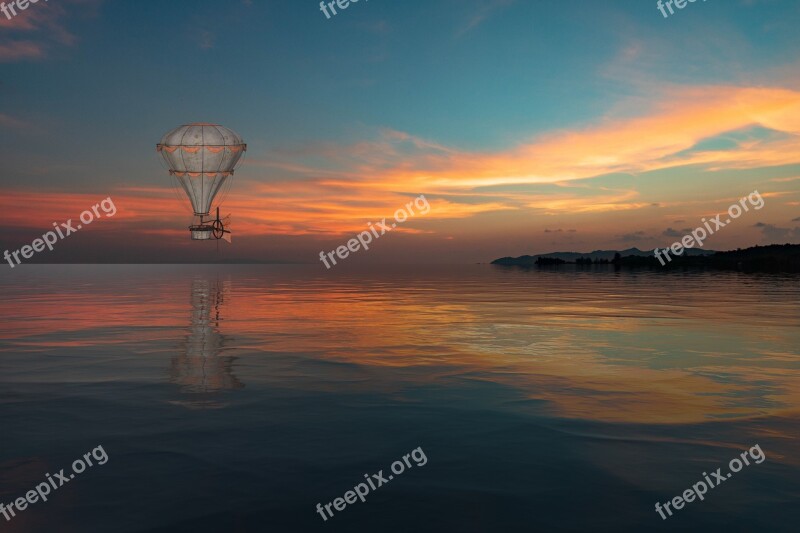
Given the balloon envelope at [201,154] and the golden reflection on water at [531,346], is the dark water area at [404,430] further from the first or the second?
the balloon envelope at [201,154]

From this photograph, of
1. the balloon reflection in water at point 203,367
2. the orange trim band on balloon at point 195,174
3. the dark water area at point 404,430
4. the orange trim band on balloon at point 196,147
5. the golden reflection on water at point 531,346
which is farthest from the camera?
the orange trim band on balloon at point 195,174

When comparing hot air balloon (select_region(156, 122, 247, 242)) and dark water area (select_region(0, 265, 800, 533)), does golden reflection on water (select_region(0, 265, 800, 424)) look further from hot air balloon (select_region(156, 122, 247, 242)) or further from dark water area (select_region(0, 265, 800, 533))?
hot air balloon (select_region(156, 122, 247, 242))

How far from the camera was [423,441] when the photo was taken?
45.3ft

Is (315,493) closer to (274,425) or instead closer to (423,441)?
(423,441)

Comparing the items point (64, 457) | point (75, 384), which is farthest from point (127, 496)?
point (75, 384)

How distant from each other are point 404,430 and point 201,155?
61.3 m

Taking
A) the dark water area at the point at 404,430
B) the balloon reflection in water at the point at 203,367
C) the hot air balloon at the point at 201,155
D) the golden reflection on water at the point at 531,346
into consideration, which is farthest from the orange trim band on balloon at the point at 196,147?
the dark water area at the point at 404,430

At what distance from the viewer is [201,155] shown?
6962 centimetres

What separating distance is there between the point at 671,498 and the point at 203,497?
7.80 metres

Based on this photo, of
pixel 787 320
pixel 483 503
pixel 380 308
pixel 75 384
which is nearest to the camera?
pixel 483 503

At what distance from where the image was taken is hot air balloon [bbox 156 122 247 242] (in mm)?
69438

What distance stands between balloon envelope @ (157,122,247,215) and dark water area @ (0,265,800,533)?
135 feet

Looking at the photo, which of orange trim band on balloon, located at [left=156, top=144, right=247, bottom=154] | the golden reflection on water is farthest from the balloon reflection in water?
orange trim band on balloon, located at [left=156, top=144, right=247, bottom=154]

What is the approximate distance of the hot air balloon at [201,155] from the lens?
6944 cm
